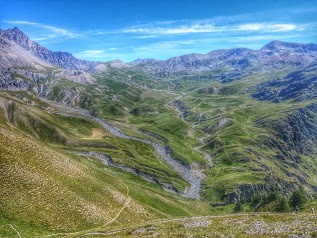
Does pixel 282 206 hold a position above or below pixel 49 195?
below

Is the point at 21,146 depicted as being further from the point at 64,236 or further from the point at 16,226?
the point at 64,236

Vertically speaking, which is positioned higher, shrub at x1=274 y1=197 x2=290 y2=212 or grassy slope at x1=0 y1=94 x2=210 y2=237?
grassy slope at x1=0 y1=94 x2=210 y2=237

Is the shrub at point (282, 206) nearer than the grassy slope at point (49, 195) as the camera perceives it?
No

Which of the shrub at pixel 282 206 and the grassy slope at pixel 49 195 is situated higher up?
the grassy slope at pixel 49 195

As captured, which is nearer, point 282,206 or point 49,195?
point 49,195

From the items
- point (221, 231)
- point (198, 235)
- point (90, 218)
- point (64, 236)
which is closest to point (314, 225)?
point (221, 231)

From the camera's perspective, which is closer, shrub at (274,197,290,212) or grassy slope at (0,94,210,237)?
grassy slope at (0,94,210,237)

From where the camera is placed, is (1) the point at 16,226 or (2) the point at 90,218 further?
(2) the point at 90,218

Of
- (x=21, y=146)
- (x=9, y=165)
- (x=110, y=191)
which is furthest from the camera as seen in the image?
(x=110, y=191)

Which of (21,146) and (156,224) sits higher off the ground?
(21,146)

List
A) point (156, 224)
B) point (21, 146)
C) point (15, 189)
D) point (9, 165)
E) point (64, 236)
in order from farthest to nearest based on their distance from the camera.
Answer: point (21, 146)
point (9, 165)
point (15, 189)
point (64, 236)
point (156, 224)

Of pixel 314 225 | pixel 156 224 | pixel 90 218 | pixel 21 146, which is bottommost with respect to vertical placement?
pixel 90 218
